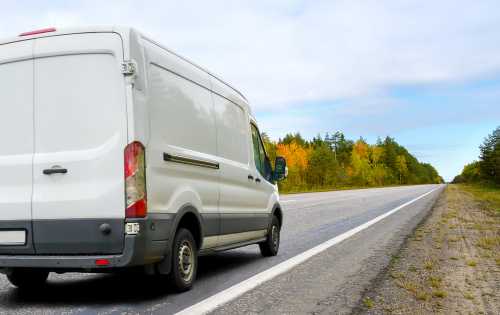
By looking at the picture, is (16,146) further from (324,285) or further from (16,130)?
(324,285)

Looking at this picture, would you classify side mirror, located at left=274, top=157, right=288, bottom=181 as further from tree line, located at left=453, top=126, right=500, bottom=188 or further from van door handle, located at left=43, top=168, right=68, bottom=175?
tree line, located at left=453, top=126, right=500, bottom=188

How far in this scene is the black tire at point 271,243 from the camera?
7.34m

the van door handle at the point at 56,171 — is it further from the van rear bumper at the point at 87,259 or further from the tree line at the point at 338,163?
the tree line at the point at 338,163

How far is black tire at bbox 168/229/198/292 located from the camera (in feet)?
15.1

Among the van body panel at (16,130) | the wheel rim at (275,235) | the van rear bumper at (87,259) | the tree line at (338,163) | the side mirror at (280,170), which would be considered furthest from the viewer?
the tree line at (338,163)

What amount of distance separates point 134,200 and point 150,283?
1.67 metres

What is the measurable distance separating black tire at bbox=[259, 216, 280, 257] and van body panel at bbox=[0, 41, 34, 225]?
3.94m

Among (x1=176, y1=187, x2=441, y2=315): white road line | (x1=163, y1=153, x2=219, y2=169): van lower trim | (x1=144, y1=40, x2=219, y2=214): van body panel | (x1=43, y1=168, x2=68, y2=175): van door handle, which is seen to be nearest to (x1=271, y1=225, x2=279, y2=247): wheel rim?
(x1=176, y1=187, x2=441, y2=315): white road line

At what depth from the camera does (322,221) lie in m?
12.9

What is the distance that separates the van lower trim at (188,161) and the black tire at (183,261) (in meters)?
0.70

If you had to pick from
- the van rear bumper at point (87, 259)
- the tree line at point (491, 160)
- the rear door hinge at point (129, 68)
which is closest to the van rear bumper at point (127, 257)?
the van rear bumper at point (87, 259)

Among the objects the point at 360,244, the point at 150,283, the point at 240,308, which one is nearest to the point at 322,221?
the point at 360,244

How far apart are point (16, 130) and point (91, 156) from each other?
86 cm

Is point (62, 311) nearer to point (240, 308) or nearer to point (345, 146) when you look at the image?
point (240, 308)
